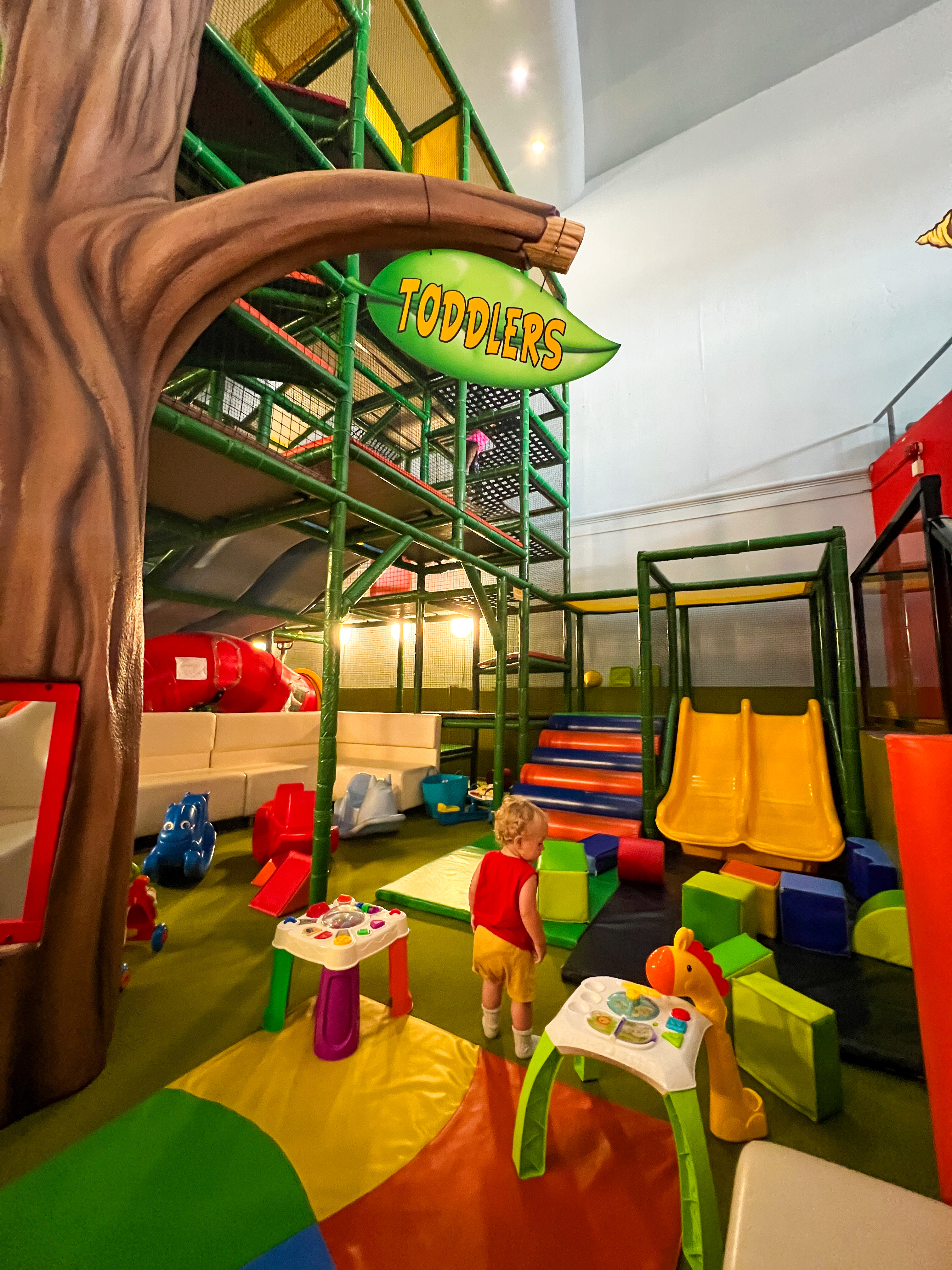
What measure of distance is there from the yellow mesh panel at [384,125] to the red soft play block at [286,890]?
188 inches

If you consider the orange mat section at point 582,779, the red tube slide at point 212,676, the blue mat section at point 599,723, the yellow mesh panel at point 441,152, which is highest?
the yellow mesh panel at point 441,152

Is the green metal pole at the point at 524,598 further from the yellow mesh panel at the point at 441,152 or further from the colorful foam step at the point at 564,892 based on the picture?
the colorful foam step at the point at 564,892

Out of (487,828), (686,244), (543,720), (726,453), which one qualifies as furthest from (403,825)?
(686,244)

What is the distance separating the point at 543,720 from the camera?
6051 millimetres

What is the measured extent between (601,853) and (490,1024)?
1784 millimetres

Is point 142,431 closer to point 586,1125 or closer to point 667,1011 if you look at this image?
point 667,1011

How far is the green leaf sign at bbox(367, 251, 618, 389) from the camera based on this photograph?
289 centimetres

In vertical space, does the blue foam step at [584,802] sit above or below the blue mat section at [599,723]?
below

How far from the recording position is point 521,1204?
45.9 inches

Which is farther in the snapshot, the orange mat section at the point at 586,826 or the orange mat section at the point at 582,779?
the orange mat section at the point at 582,779

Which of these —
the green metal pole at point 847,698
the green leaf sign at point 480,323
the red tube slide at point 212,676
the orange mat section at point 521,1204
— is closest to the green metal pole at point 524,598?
the green leaf sign at point 480,323

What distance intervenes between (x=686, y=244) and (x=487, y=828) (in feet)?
27.8

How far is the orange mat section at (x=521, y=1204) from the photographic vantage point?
3.46ft

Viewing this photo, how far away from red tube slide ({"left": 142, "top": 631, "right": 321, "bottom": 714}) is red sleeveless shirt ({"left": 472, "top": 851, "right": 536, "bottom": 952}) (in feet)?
12.6
